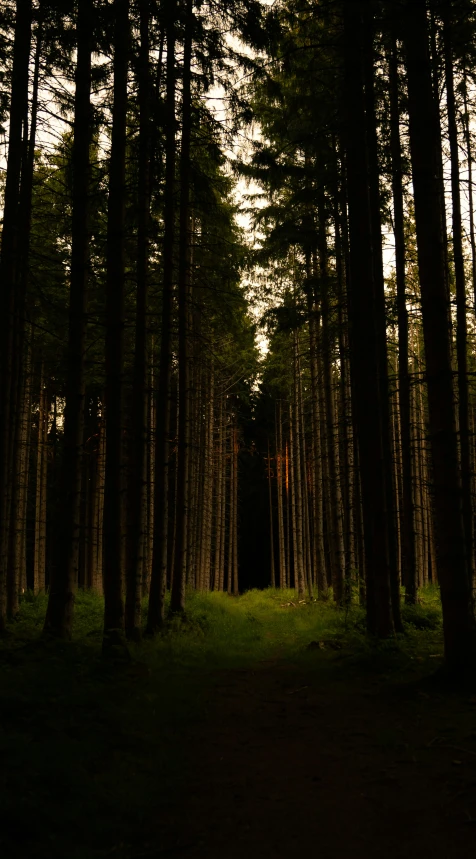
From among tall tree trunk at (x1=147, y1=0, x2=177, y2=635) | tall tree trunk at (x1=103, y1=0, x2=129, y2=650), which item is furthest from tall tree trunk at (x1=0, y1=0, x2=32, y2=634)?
tall tree trunk at (x1=147, y1=0, x2=177, y2=635)

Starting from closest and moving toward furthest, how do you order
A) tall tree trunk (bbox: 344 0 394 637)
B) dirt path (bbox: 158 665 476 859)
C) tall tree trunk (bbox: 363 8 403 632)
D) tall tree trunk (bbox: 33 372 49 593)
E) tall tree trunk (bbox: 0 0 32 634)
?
1. dirt path (bbox: 158 665 476 859)
2. tall tree trunk (bbox: 344 0 394 637)
3. tall tree trunk (bbox: 0 0 32 634)
4. tall tree trunk (bbox: 363 8 403 632)
5. tall tree trunk (bbox: 33 372 49 593)

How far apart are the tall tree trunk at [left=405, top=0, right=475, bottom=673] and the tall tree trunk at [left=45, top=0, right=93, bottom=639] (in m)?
5.11

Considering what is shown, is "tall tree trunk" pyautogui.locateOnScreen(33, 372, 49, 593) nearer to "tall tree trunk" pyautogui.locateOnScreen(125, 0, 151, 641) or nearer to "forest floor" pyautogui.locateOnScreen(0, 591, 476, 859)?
"tall tree trunk" pyautogui.locateOnScreen(125, 0, 151, 641)

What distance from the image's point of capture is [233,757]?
5.35 metres

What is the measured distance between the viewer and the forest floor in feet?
11.9

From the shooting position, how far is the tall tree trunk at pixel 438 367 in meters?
7.03

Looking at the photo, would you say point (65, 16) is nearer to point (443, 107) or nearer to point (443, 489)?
point (443, 107)

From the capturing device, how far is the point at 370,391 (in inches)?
373

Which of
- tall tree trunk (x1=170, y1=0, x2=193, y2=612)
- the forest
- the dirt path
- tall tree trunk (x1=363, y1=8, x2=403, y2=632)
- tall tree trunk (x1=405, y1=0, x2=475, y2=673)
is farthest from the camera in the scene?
tall tree trunk (x1=170, y1=0, x2=193, y2=612)

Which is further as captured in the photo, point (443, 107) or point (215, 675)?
point (443, 107)

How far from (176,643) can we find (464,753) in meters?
6.83

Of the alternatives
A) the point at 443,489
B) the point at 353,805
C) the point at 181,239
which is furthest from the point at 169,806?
the point at 181,239

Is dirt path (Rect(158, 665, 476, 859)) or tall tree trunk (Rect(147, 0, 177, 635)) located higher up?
tall tree trunk (Rect(147, 0, 177, 635))

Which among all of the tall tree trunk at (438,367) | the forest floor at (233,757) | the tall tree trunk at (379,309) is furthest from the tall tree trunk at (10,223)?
the tall tree trunk at (438,367)
